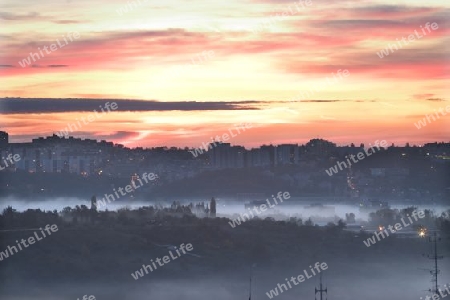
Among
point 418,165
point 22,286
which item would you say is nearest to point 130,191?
point 418,165

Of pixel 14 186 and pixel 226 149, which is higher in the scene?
pixel 226 149

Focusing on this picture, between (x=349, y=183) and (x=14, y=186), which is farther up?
(x=349, y=183)

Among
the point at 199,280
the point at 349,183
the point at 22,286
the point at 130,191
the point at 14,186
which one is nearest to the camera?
the point at 22,286

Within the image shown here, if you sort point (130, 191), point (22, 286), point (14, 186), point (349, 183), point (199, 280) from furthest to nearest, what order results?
point (349, 183), point (130, 191), point (14, 186), point (199, 280), point (22, 286)

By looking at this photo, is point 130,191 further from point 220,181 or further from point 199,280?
point 199,280

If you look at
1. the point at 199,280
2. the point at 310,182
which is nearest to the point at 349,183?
the point at 310,182

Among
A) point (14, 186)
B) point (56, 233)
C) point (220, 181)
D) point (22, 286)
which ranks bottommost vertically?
point (22, 286)

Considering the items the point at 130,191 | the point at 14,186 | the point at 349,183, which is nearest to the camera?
the point at 14,186

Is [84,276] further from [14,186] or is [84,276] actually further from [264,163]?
[264,163]

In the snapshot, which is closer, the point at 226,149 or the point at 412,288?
the point at 412,288
